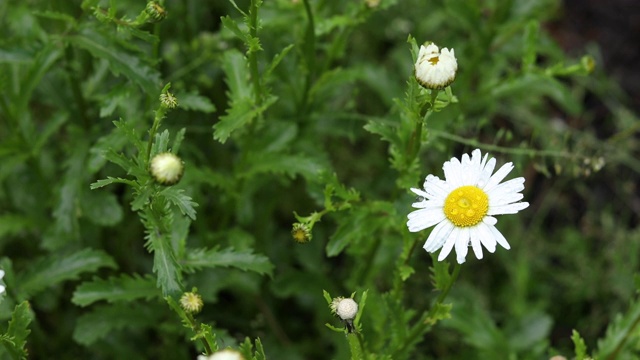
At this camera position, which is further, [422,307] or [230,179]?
[422,307]

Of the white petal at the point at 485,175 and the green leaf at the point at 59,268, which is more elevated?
the white petal at the point at 485,175

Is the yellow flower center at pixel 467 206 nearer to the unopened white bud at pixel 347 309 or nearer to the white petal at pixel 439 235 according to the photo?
the white petal at pixel 439 235

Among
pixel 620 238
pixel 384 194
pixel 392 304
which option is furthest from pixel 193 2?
pixel 620 238

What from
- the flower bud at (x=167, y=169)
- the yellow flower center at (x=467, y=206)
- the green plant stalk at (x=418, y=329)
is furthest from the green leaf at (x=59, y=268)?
the yellow flower center at (x=467, y=206)

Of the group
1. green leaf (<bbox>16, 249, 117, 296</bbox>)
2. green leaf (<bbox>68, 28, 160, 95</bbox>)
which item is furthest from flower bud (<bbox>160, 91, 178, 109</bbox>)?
green leaf (<bbox>16, 249, 117, 296</bbox>)

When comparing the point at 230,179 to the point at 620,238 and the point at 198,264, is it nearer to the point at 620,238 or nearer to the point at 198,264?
the point at 198,264

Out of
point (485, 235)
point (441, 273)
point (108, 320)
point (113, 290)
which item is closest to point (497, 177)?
point (485, 235)
